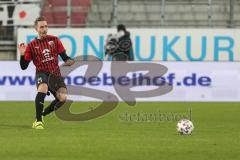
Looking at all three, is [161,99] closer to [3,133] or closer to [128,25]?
[128,25]

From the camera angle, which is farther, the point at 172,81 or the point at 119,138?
the point at 172,81

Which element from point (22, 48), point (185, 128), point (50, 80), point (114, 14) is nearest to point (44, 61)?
point (50, 80)

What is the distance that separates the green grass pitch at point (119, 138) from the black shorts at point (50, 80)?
2.64 feet

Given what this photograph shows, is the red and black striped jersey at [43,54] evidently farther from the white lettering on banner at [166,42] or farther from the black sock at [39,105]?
the white lettering on banner at [166,42]

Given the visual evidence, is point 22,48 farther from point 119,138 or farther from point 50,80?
point 119,138

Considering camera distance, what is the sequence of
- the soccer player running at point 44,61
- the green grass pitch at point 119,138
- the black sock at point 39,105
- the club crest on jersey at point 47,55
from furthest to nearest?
1. the club crest on jersey at point 47,55
2. the soccer player running at point 44,61
3. the black sock at point 39,105
4. the green grass pitch at point 119,138

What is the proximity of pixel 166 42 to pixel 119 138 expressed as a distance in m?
16.3

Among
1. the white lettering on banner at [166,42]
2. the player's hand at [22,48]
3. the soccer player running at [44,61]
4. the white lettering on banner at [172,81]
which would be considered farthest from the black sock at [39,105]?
the white lettering on banner at [166,42]

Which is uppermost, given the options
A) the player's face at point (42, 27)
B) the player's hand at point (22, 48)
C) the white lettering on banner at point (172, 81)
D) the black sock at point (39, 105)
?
the player's face at point (42, 27)

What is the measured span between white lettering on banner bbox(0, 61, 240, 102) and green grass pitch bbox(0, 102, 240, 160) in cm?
475

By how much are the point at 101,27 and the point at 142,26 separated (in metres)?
1.67

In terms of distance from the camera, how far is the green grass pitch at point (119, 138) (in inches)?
394

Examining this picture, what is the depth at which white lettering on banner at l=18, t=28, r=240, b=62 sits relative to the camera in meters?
28.0

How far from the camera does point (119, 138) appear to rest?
1223cm
